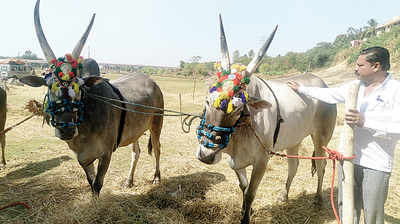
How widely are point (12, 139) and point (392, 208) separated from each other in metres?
9.74

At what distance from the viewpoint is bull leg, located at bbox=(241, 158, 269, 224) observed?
10.7 ft

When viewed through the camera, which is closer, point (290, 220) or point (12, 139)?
point (290, 220)

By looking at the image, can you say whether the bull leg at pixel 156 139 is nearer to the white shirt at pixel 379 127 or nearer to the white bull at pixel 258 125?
the white bull at pixel 258 125

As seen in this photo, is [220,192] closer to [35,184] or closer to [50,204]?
[50,204]

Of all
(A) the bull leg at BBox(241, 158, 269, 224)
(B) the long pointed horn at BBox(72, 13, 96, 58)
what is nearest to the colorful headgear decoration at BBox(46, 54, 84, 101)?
(B) the long pointed horn at BBox(72, 13, 96, 58)

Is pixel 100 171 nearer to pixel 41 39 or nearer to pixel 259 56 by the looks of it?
pixel 41 39

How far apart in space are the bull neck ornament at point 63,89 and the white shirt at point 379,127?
299cm

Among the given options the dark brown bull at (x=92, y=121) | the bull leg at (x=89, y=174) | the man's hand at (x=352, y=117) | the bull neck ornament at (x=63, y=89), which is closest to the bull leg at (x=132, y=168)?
the dark brown bull at (x=92, y=121)

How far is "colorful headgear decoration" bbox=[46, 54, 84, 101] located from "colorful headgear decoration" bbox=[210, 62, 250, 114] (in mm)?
1720

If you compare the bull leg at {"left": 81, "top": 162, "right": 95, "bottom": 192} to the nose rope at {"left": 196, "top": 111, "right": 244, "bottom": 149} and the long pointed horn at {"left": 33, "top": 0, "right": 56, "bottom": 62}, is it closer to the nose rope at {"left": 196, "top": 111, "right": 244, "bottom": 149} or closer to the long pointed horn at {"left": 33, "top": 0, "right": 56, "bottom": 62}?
the long pointed horn at {"left": 33, "top": 0, "right": 56, "bottom": 62}

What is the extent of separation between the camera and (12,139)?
25.1 feet

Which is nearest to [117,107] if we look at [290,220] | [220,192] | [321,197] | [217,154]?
[217,154]

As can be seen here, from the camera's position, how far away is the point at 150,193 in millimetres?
4484

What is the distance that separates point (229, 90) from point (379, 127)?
1.36 metres
